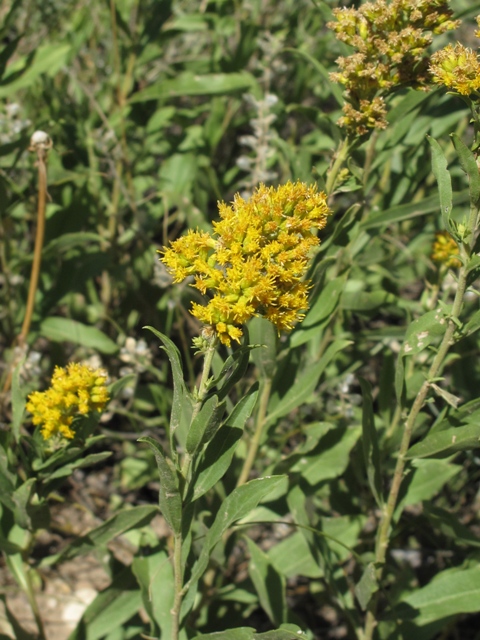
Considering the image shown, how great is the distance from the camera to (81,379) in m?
2.12

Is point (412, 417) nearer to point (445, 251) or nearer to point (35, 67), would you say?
point (445, 251)

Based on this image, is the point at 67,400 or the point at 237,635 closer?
the point at 237,635

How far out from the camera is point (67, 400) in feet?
6.86

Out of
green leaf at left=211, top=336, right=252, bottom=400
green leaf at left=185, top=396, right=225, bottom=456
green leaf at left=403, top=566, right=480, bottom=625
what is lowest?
green leaf at left=403, top=566, right=480, bottom=625

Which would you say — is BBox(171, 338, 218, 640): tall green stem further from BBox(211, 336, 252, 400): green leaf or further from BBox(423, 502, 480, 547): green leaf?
BBox(423, 502, 480, 547): green leaf

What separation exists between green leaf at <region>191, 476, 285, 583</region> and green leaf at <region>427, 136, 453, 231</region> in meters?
0.80

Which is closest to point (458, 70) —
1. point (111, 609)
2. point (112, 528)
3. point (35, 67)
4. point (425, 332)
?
point (425, 332)

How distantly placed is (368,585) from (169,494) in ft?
2.51

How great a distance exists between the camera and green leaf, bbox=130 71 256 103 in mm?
3619

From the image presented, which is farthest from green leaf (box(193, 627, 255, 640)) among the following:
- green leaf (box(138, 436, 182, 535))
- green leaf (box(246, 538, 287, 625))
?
green leaf (box(246, 538, 287, 625))

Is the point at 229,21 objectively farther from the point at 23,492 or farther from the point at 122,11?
the point at 23,492

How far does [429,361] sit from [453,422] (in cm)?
67

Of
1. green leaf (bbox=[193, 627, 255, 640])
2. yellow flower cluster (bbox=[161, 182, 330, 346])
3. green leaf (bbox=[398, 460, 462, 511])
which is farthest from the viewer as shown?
green leaf (bbox=[398, 460, 462, 511])

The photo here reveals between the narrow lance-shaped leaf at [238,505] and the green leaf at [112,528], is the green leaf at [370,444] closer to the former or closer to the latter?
the narrow lance-shaped leaf at [238,505]
